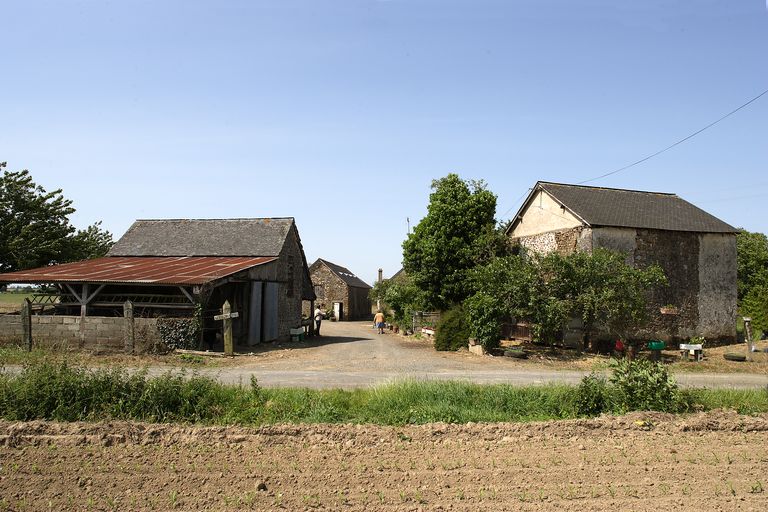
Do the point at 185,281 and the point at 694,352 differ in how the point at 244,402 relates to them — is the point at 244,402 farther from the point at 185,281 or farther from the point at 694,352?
the point at 694,352

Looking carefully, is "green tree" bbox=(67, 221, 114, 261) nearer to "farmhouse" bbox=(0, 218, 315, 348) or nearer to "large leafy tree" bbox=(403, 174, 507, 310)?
"farmhouse" bbox=(0, 218, 315, 348)

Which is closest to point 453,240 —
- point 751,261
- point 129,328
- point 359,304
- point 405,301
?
point 405,301

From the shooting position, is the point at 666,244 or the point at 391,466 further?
the point at 666,244

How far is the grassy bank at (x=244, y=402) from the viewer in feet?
30.0

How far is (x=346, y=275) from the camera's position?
56062mm

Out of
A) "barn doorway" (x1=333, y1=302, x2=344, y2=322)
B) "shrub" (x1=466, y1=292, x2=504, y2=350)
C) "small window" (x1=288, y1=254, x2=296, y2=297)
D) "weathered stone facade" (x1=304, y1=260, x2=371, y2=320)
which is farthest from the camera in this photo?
"weathered stone facade" (x1=304, y1=260, x2=371, y2=320)

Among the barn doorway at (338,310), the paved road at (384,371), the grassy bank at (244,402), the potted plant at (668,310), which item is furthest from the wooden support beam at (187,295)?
the barn doorway at (338,310)

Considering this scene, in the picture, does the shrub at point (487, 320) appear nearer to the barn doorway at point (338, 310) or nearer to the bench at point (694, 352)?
the bench at point (694, 352)

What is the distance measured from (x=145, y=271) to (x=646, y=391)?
17.2m

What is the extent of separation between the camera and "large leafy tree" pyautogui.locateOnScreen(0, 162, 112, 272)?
2766 centimetres

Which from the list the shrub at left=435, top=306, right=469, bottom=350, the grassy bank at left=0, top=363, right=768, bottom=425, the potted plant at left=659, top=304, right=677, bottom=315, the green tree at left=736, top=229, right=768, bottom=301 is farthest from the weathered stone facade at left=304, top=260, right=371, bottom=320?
the grassy bank at left=0, top=363, right=768, bottom=425

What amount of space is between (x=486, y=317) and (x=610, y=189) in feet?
35.0

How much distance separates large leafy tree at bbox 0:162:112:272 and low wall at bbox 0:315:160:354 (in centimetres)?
1063

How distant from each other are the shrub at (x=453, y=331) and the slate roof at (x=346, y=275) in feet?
94.8
